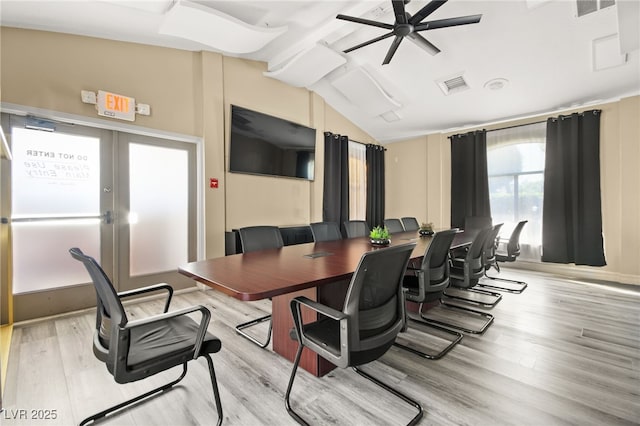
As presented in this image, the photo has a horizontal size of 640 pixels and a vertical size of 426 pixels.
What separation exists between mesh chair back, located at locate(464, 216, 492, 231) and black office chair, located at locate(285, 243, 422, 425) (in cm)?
447

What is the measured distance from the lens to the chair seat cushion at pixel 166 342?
54.7 inches

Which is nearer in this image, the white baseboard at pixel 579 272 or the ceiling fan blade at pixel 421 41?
the ceiling fan blade at pixel 421 41

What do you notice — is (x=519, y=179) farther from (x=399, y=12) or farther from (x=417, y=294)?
(x=417, y=294)

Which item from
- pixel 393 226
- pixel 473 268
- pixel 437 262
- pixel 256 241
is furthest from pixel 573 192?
pixel 256 241

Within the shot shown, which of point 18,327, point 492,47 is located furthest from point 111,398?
point 492,47

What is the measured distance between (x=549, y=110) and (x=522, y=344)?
4542 mm

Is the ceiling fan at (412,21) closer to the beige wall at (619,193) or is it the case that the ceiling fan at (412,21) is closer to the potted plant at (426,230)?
the potted plant at (426,230)

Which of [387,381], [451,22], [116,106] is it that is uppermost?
[451,22]

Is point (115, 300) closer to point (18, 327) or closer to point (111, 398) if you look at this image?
point (111, 398)

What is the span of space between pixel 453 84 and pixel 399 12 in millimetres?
2428

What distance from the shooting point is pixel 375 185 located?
701cm

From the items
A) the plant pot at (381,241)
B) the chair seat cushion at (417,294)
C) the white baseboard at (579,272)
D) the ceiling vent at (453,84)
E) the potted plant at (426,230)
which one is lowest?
the white baseboard at (579,272)

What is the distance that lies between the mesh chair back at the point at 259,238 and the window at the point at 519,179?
478 cm

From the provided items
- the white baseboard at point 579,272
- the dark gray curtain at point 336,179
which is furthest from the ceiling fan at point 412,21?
the white baseboard at point 579,272
